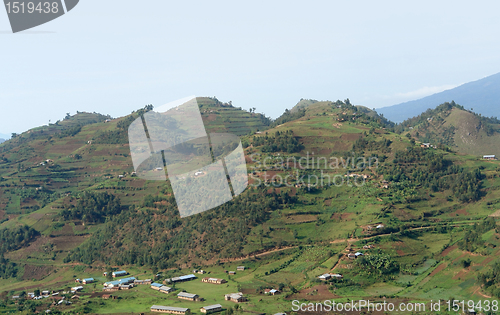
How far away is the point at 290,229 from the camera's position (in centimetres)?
5266

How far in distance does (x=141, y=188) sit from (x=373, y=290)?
156 ft

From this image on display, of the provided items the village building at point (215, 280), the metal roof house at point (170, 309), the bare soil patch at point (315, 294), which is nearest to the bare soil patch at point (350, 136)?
the bare soil patch at point (315, 294)

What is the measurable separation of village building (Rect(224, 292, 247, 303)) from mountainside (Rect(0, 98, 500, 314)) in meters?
0.64

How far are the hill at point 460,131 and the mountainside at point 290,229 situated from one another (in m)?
33.4

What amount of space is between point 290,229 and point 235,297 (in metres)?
16.7

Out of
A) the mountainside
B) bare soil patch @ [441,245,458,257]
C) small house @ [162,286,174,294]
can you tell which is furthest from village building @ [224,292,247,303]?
bare soil patch @ [441,245,458,257]

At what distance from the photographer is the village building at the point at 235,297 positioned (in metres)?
37.2

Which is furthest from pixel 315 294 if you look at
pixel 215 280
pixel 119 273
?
pixel 119 273

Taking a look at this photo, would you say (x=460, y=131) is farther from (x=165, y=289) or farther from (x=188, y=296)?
(x=188, y=296)

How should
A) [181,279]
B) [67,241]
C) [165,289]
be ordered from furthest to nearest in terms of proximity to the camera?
[67,241] → [181,279] → [165,289]

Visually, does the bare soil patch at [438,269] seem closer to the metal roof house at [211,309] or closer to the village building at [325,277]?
the village building at [325,277]

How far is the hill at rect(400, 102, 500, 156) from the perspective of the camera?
325ft

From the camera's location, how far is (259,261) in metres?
48.1

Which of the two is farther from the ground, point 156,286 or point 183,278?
point 156,286
